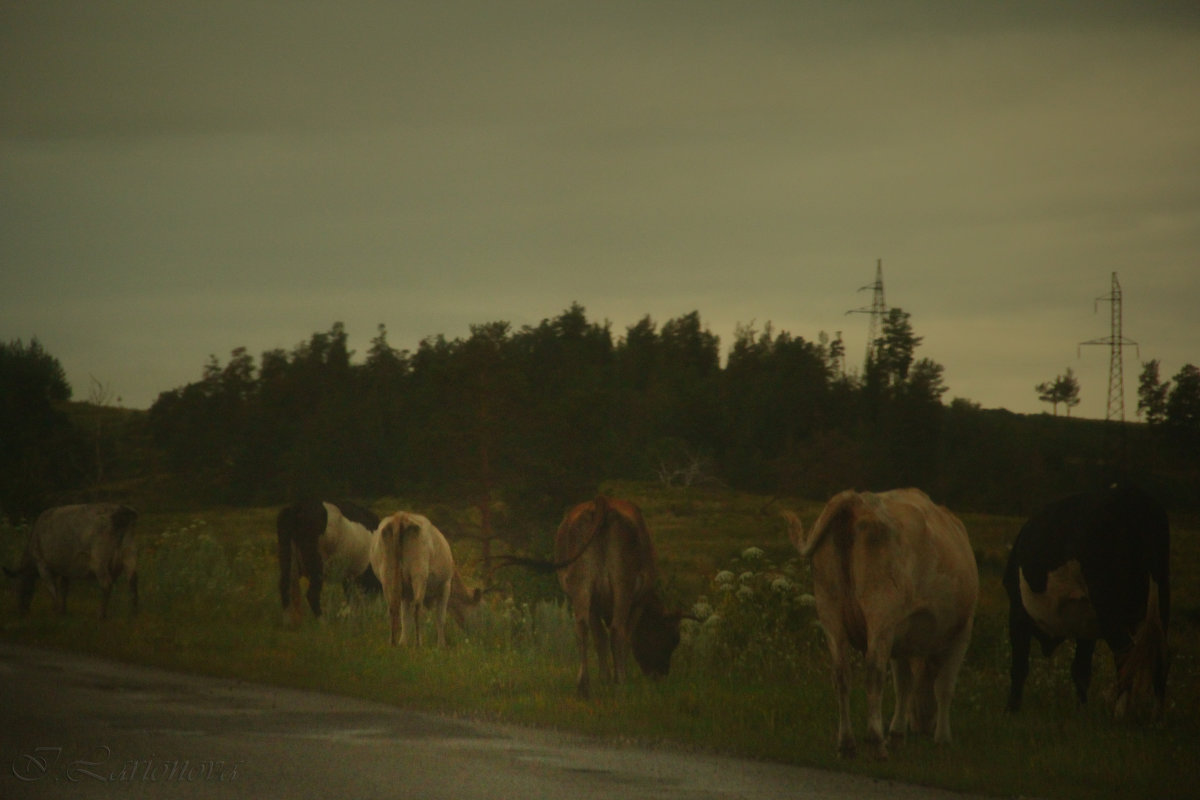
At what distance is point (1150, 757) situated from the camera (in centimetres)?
948

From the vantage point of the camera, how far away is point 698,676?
1463 cm

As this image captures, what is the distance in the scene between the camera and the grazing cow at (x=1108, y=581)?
1123 cm

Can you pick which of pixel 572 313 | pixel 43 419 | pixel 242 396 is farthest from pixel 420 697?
pixel 572 313

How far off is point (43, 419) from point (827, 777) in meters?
85.6

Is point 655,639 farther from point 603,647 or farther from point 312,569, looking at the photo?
point 312,569

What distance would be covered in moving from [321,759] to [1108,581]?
7.18 metres

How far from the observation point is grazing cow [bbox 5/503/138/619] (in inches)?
856

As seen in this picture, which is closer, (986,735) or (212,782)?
(212,782)

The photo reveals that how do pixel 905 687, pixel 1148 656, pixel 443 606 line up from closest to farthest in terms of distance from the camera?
pixel 905 687 → pixel 1148 656 → pixel 443 606

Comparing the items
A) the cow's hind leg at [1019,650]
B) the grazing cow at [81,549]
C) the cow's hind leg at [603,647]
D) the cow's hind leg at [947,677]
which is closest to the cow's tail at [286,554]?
the grazing cow at [81,549]

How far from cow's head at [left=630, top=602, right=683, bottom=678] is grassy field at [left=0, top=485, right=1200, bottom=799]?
332 mm

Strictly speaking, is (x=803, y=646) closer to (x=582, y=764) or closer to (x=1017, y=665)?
(x=1017, y=665)

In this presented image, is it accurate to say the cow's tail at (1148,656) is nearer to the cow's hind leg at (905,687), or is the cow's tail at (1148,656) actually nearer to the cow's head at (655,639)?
the cow's hind leg at (905,687)

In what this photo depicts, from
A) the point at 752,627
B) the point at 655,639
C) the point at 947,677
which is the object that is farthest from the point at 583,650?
the point at 947,677
